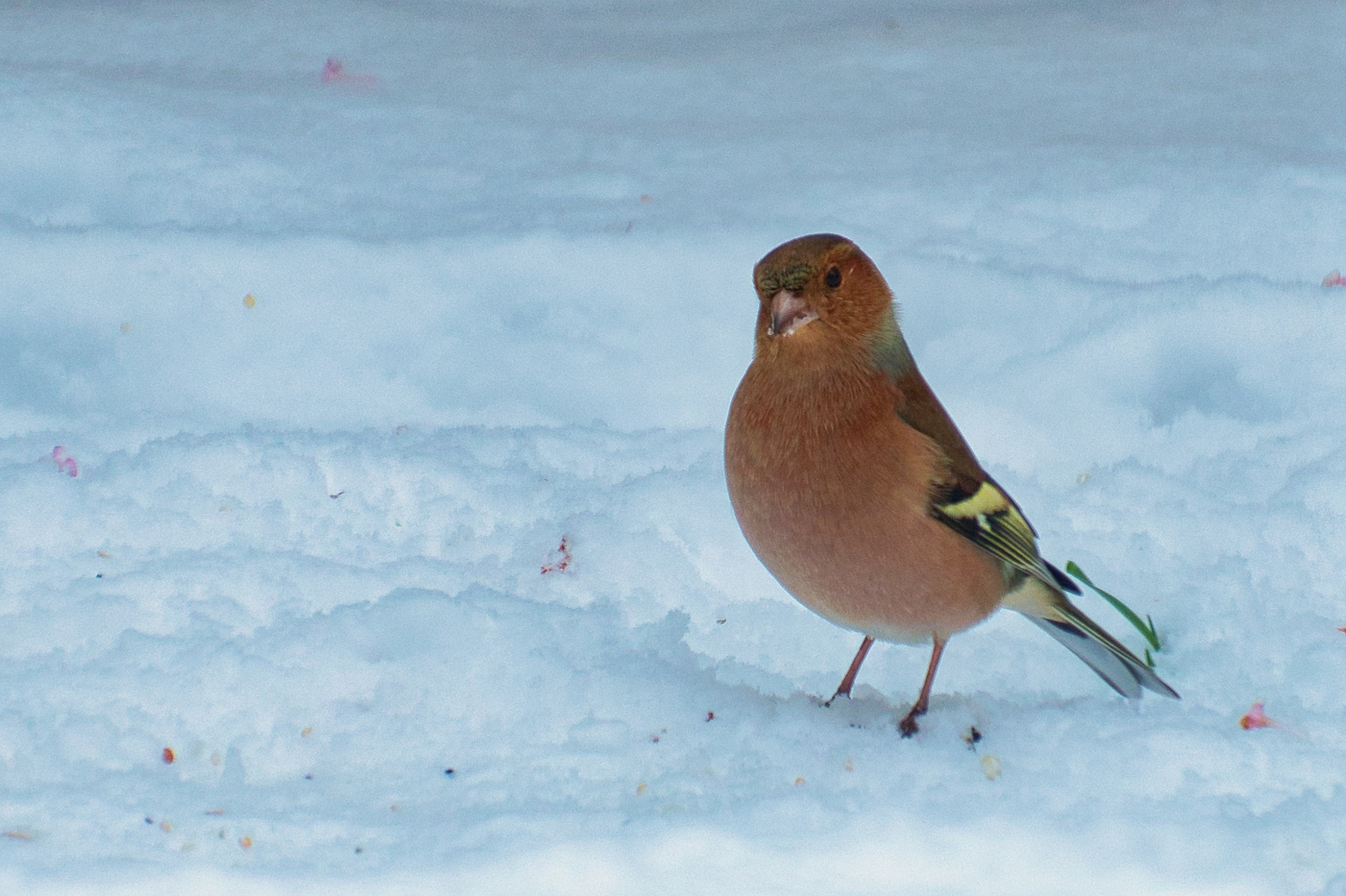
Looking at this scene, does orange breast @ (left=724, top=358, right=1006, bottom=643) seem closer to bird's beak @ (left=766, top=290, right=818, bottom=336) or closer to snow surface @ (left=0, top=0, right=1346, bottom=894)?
bird's beak @ (left=766, top=290, right=818, bottom=336)

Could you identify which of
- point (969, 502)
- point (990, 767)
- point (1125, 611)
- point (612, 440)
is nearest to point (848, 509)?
point (969, 502)

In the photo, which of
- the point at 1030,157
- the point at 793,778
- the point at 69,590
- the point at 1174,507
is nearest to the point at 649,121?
the point at 1030,157

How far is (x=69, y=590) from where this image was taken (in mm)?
3156

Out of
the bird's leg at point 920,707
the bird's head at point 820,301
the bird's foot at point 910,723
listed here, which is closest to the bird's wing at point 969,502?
the bird's head at point 820,301

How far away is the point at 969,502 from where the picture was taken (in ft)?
9.70

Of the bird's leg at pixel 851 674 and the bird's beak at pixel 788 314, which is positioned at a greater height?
the bird's beak at pixel 788 314

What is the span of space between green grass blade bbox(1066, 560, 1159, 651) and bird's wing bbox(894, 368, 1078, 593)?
0.30 m

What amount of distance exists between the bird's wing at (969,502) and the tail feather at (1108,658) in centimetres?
6

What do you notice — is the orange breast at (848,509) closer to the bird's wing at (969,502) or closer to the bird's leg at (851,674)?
the bird's wing at (969,502)

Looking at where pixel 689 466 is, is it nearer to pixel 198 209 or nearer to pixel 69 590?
pixel 69 590

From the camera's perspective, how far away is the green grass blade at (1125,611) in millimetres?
3279

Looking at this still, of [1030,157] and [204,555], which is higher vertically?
[1030,157]

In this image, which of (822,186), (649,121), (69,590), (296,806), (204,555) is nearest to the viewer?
(296,806)

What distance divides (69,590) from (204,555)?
31 centimetres
